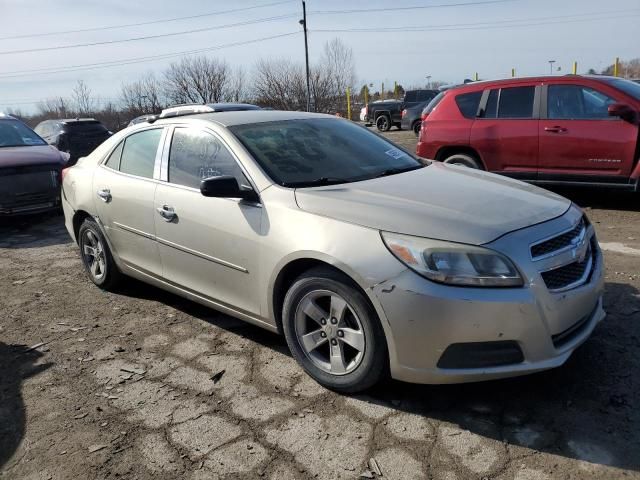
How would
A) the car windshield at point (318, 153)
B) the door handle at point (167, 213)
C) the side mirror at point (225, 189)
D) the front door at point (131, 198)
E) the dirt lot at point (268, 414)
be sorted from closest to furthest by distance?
the dirt lot at point (268, 414)
the side mirror at point (225, 189)
the car windshield at point (318, 153)
the door handle at point (167, 213)
the front door at point (131, 198)

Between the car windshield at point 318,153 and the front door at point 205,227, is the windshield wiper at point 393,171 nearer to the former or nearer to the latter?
the car windshield at point 318,153

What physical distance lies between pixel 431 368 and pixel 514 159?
5.49m

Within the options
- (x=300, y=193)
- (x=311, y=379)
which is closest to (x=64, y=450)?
(x=311, y=379)

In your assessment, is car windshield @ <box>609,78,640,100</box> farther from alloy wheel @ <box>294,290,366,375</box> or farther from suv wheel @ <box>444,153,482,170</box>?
alloy wheel @ <box>294,290,366,375</box>

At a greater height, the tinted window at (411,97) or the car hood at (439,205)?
the tinted window at (411,97)

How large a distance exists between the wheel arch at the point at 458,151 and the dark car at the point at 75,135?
1035cm

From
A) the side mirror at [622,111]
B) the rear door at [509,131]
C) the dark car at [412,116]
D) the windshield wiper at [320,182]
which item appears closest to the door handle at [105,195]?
the windshield wiper at [320,182]

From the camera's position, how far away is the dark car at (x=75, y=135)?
48.5 ft

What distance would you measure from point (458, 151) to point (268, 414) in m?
5.89

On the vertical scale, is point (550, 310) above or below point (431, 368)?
above

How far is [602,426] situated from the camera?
271cm

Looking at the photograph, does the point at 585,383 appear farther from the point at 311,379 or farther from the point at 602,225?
the point at 602,225

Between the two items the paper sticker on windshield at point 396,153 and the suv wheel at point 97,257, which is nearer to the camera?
the paper sticker on windshield at point 396,153

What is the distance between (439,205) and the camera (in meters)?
3.07
